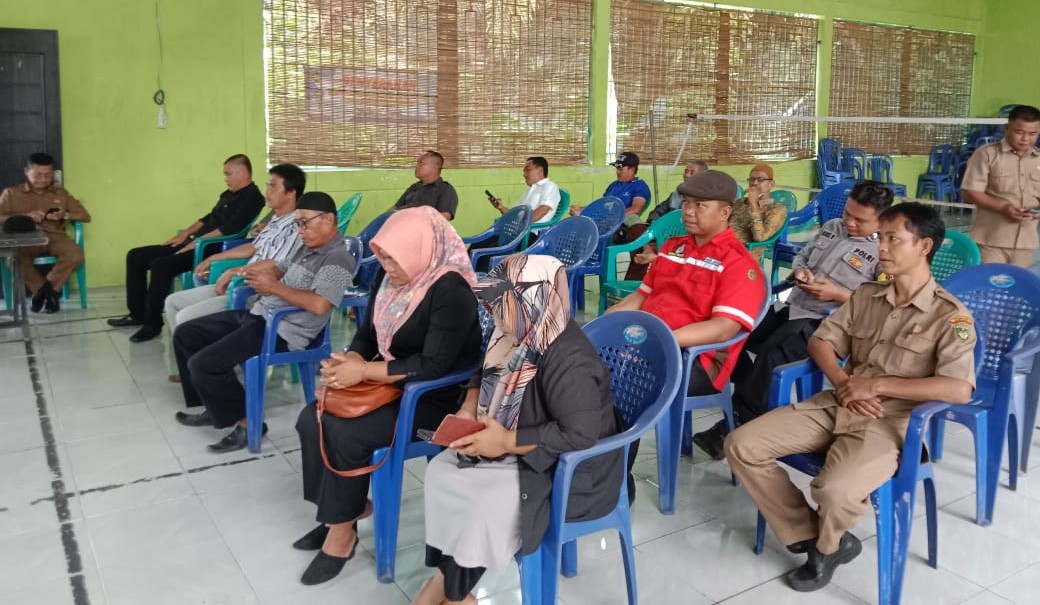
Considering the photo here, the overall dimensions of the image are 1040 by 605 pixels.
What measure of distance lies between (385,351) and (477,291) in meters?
0.52

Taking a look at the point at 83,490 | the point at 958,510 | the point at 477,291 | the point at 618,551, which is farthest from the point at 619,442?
the point at 83,490

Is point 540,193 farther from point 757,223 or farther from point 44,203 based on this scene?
point 44,203

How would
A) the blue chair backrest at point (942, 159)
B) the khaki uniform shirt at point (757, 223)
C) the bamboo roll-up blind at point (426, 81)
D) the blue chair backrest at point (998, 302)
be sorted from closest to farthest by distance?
1. the blue chair backrest at point (998, 302)
2. the khaki uniform shirt at point (757, 223)
3. the bamboo roll-up blind at point (426, 81)
4. the blue chair backrest at point (942, 159)

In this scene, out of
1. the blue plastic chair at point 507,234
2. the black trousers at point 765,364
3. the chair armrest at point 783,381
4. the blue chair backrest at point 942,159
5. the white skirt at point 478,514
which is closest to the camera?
the white skirt at point 478,514

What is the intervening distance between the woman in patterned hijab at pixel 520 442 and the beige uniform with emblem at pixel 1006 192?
273cm

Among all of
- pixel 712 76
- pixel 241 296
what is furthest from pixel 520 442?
pixel 712 76

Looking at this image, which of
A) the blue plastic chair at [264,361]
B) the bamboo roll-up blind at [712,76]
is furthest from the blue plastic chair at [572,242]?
the bamboo roll-up blind at [712,76]

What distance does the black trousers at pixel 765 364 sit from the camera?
2.99m

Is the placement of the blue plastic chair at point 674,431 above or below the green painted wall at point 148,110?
below

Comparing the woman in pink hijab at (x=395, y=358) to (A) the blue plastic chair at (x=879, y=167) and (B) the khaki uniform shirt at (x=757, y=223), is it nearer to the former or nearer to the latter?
(B) the khaki uniform shirt at (x=757, y=223)

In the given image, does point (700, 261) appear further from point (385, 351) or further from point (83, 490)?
point (83, 490)

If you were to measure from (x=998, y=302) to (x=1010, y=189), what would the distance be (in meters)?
1.37

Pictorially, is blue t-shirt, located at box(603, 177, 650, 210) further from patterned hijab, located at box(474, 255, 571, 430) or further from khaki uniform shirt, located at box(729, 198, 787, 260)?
patterned hijab, located at box(474, 255, 571, 430)

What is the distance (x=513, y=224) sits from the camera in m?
5.50
